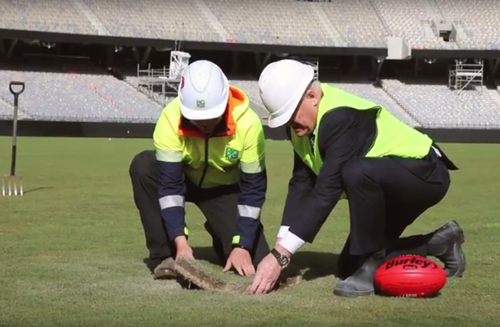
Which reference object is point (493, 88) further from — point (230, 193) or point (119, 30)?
point (230, 193)

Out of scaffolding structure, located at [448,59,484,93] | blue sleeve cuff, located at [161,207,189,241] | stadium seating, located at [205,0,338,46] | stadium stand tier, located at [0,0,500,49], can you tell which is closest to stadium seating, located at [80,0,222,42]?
stadium stand tier, located at [0,0,500,49]

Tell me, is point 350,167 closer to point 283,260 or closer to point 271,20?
point 283,260

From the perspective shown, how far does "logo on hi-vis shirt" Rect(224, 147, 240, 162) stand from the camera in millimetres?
5785

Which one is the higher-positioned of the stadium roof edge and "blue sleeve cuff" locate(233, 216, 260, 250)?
"blue sleeve cuff" locate(233, 216, 260, 250)

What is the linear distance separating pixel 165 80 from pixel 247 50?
516 centimetres

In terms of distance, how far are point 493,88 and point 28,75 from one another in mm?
26580

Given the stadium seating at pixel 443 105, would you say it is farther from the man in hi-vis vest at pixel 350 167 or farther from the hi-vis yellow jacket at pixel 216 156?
the man in hi-vis vest at pixel 350 167

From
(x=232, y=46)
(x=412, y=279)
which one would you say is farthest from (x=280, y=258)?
(x=232, y=46)

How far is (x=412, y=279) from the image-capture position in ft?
16.6

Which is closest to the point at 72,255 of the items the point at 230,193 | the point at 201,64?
the point at 230,193

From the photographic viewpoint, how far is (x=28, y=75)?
1682 inches

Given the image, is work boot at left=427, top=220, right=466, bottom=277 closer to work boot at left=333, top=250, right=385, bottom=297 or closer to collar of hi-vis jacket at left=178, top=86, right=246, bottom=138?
work boot at left=333, top=250, right=385, bottom=297

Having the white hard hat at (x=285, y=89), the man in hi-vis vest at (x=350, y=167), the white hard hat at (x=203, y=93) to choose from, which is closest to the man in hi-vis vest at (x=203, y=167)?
the white hard hat at (x=203, y=93)

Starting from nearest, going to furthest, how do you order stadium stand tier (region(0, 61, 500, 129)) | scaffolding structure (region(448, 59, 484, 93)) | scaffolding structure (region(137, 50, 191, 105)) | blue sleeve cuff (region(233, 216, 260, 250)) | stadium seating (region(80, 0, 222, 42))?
blue sleeve cuff (region(233, 216, 260, 250)) → stadium stand tier (region(0, 61, 500, 129)) → scaffolding structure (region(137, 50, 191, 105)) → stadium seating (region(80, 0, 222, 42)) → scaffolding structure (region(448, 59, 484, 93))
